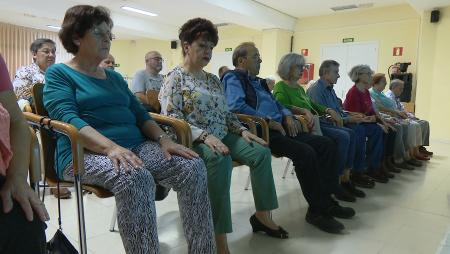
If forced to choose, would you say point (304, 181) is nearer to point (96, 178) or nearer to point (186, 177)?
point (186, 177)

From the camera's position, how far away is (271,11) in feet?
24.7

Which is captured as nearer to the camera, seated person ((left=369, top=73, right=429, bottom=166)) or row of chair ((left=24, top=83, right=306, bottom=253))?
row of chair ((left=24, top=83, right=306, bottom=253))

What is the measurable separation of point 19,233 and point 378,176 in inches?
121

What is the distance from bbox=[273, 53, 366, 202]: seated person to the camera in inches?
102

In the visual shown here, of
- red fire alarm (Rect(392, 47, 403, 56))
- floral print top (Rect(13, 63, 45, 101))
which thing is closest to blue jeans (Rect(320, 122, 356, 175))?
floral print top (Rect(13, 63, 45, 101))

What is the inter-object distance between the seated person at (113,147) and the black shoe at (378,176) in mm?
2321

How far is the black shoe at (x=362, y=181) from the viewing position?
2991 mm

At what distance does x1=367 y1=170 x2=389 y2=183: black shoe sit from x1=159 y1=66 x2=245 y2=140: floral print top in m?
2.00

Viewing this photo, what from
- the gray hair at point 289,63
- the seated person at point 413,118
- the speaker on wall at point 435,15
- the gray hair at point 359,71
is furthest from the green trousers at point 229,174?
the speaker on wall at point 435,15

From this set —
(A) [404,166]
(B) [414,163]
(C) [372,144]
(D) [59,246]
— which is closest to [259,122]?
(D) [59,246]

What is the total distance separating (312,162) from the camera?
6.69 ft

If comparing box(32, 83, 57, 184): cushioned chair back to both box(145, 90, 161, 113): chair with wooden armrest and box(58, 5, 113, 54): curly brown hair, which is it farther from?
box(145, 90, 161, 113): chair with wooden armrest

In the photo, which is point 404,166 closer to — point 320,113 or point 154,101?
point 320,113

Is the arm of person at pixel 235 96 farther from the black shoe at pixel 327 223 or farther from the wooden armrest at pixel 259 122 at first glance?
the black shoe at pixel 327 223
